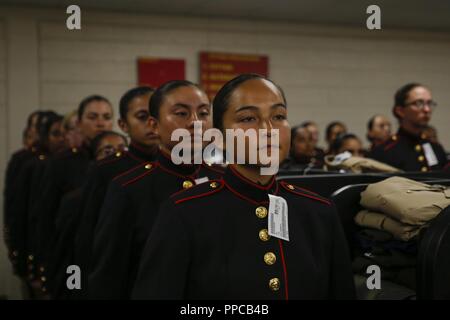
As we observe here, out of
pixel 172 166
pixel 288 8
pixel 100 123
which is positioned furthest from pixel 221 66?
pixel 172 166

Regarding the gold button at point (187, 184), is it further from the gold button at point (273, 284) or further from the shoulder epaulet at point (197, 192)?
the gold button at point (273, 284)

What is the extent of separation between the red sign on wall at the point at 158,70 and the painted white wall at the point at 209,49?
0.09 m

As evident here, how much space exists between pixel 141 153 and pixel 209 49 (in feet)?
17.5

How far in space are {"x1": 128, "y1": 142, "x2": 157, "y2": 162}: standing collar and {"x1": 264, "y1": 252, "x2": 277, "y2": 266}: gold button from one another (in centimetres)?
135

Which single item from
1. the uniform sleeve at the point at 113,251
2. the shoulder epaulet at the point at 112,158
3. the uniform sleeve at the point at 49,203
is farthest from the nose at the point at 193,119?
the uniform sleeve at the point at 49,203

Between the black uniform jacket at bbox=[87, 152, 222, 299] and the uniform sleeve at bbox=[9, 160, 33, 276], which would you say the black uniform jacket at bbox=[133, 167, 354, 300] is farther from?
the uniform sleeve at bbox=[9, 160, 33, 276]

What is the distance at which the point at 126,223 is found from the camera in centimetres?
195

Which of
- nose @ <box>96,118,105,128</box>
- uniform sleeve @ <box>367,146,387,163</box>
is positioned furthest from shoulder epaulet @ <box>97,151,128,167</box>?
uniform sleeve @ <box>367,146,387,163</box>

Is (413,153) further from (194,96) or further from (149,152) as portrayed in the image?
(194,96)

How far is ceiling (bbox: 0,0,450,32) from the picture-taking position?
6.73 m

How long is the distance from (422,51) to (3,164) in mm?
6300
